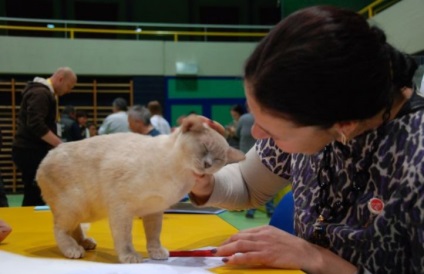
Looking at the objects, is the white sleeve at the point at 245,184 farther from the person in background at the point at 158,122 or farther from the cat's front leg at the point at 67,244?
the person in background at the point at 158,122

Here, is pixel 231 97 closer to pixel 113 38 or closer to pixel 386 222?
pixel 113 38

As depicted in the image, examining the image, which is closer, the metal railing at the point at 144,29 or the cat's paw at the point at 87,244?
the cat's paw at the point at 87,244

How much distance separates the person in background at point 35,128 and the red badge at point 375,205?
2.61 meters

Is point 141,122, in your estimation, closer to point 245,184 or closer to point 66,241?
point 245,184

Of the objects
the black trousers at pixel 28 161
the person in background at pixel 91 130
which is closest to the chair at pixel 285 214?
the black trousers at pixel 28 161

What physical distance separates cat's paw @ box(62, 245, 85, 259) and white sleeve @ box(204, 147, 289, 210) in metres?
0.40

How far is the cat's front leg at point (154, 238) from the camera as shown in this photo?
1123 millimetres

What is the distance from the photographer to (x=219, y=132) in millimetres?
1134

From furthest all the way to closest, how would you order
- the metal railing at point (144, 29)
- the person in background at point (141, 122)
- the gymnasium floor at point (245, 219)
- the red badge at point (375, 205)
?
the metal railing at point (144, 29)
the gymnasium floor at point (245, 219)
the person in background at point (141, 122)
the red badge at point (375, 205)

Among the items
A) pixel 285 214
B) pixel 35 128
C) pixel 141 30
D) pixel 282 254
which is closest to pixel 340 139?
pixel 282 254

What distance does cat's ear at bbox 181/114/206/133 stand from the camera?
1.07m

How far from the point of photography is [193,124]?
107cm

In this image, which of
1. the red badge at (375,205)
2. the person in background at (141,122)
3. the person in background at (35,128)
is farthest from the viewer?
the person in background at (141,122)

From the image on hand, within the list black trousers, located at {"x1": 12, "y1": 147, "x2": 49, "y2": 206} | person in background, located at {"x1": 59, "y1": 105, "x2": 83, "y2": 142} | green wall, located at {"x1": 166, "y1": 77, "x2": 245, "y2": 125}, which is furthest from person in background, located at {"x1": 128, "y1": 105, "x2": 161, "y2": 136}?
green wall, located at {"x1": 166, "y1": 77, "x2": 245, "y2": 125}
